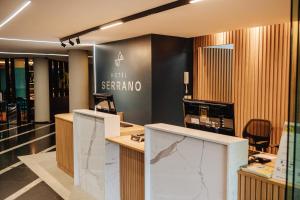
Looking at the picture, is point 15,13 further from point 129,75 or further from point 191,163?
point 191,163

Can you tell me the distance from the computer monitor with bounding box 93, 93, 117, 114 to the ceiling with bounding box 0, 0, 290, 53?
126cm

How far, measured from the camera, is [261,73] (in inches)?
216

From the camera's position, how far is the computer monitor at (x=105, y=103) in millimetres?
5020

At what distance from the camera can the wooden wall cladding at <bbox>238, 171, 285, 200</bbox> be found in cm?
224

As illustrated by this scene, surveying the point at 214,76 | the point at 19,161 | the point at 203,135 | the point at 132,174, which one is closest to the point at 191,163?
the point at 203,135

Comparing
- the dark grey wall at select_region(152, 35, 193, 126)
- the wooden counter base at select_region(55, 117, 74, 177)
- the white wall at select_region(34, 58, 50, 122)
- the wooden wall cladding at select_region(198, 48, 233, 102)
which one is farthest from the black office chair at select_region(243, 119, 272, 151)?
the white wall at select_region(34, 58, 50, 122)

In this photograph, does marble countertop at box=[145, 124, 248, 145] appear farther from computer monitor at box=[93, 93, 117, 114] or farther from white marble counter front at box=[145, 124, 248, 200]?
computer monitor at box=[93, 93, 117, 114]

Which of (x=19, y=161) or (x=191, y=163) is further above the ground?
(x=191, y=163)

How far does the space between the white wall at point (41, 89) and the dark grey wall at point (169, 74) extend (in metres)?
6.84

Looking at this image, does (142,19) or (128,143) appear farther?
(142,19)

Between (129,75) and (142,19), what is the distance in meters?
2.40

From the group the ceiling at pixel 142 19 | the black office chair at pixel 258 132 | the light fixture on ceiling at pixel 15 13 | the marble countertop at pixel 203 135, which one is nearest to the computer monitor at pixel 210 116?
the marble countertop at pixel 203 135

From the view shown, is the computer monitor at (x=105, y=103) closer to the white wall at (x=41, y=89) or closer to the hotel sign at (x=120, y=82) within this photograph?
the hotel sign at (x=120, y=82)

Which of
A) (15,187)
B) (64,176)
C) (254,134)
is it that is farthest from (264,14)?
(15,187)
